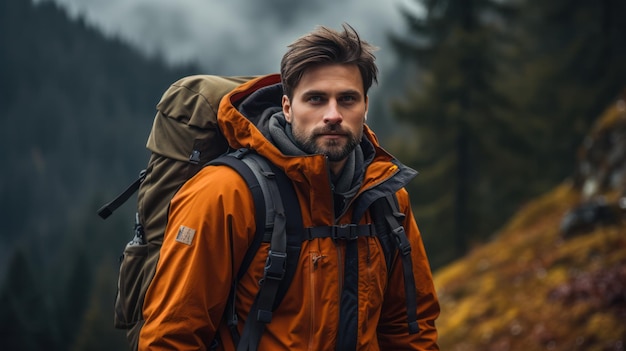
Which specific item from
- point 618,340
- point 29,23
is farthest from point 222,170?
point 29,23

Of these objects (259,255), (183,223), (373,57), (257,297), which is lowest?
(257,297)

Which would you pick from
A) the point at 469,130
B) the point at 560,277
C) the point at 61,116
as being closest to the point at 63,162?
the point at 61,116

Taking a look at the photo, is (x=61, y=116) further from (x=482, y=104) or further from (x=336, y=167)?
(x=336, y=167)

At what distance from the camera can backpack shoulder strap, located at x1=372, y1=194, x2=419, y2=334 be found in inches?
117

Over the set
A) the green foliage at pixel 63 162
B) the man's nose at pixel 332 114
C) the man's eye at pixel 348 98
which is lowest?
the green foliage at pixel 63 162

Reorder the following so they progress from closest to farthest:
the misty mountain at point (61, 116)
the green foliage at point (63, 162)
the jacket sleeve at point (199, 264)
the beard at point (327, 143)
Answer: the jacket sleeve at point (199, 264) < the beard at point (327, 143) < the green foliage at point (63, 162) < the misty mountain at point (61, 116)

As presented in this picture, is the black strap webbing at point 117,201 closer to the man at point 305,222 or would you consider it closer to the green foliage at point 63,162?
the man at point 305,222

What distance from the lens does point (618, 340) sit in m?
7.06

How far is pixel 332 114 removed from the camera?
2.93 metres

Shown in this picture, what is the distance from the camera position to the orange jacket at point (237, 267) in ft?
8.36

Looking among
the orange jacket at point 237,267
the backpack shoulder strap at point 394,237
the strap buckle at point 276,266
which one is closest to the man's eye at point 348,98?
the orange jacket at point 237,267

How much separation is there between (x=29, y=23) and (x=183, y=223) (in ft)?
185

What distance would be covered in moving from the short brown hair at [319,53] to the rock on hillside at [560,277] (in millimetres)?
5806

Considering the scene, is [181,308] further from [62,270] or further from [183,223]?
[62,270]
